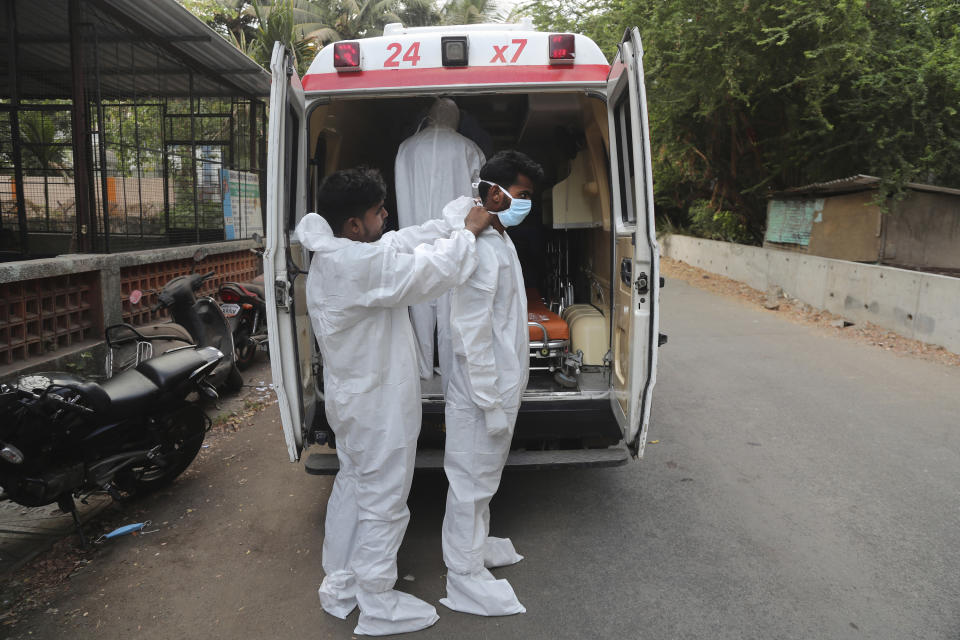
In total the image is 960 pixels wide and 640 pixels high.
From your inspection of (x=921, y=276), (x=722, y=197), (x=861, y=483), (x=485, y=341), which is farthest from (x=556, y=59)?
(x=722, y=197)

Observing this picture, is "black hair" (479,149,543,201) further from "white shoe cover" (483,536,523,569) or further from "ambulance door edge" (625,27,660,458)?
"white shoe cover" (483,536,523,569)

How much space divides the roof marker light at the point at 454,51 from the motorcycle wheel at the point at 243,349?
14.7 ft

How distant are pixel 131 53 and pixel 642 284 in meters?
Answer: 7.74

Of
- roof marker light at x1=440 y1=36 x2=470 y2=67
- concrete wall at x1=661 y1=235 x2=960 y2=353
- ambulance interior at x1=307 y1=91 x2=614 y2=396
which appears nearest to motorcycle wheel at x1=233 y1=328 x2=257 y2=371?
ambulance interior at x1=307 y1=91 x2=614 y2=396

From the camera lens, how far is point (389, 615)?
285cm

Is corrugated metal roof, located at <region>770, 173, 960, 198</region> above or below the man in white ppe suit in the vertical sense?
above

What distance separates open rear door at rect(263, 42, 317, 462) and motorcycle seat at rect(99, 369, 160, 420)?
996mm

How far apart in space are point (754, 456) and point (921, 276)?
482cm

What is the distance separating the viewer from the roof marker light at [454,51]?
356 cm

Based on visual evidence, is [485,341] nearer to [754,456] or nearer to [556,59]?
[556,59]

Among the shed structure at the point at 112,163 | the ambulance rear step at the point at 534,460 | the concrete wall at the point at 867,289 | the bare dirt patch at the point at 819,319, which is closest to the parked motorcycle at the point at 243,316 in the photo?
the shed structure at the point at 112,163

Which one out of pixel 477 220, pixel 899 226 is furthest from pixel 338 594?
pixel 899 226

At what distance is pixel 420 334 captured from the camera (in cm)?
409

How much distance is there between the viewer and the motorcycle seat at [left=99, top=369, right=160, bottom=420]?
378 centimetres
